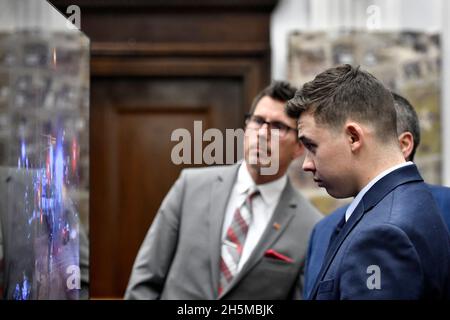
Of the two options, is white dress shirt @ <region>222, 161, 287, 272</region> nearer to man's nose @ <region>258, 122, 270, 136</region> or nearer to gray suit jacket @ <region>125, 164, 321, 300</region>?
gray suit jacket @ <region>125, 164, 321, 300</region>

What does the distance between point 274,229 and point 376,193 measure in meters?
0.72

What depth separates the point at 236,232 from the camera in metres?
1.90

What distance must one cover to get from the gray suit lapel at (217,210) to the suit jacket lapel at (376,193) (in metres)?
0.61

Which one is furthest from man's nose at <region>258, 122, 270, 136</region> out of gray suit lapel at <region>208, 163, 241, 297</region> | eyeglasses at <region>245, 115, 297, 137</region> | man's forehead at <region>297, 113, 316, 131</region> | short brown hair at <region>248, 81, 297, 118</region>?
man's forehead at <region>297, 113, 316, 131</region>

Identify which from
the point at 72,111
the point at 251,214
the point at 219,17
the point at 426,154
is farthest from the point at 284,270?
the point at 219,17

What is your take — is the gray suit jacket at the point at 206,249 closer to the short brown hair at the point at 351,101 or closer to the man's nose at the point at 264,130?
the man's nose at the point at 264,130

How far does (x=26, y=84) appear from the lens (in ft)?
3.91

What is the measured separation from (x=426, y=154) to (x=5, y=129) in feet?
8.50

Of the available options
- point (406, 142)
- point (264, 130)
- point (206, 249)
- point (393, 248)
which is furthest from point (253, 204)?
point (393, 248)

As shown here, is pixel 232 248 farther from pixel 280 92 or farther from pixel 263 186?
pixel 280 92

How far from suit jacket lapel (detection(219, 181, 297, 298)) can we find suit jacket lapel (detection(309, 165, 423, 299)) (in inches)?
23.0

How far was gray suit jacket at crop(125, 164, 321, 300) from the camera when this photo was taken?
1895mm

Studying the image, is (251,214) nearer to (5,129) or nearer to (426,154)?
(5,129)

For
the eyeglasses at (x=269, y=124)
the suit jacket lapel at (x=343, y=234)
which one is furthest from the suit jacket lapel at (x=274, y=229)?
the suit jacket lapel at (x=343, y=234)
